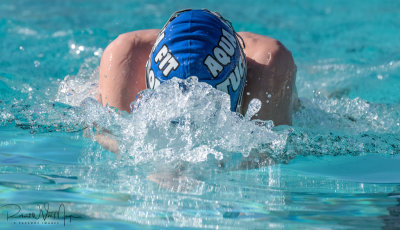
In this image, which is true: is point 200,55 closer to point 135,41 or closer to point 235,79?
point 235,79

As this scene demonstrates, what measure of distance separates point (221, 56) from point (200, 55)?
0.11 meters

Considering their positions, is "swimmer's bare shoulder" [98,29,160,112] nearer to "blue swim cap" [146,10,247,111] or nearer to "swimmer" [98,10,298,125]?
"swimmer" [98,10,298,125]

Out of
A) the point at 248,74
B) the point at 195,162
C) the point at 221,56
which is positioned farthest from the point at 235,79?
the point at 195,162

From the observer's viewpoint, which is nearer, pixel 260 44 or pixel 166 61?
pixel 166 61

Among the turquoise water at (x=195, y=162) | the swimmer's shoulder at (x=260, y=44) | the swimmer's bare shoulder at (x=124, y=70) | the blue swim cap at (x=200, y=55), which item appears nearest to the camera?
the turquoise water at (x=195, y=162)

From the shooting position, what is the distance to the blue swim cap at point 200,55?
85.8 inches

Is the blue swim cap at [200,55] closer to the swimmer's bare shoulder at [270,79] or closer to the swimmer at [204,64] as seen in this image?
the swimmer at [204,64]

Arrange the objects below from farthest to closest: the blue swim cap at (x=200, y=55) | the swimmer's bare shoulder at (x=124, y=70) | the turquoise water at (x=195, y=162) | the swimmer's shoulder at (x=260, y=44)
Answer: the swimmer's shoulder at (x=260, y=44) → the swimmer's bare shoulder at (x=124, y=70) → the blue swim cap at (x=200, y=55) → the turquoise water at (x=195, y=162)

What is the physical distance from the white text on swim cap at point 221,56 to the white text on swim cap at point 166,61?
0.47 feet

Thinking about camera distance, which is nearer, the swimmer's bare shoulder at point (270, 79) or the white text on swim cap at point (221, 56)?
the white text on swim cap at point (221, 56)

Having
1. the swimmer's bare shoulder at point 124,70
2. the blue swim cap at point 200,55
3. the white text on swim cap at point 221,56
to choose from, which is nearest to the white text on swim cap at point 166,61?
the blue swim cap at point 200,55

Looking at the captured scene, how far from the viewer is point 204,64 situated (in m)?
2.19

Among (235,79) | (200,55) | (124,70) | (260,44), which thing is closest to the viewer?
(200,55)

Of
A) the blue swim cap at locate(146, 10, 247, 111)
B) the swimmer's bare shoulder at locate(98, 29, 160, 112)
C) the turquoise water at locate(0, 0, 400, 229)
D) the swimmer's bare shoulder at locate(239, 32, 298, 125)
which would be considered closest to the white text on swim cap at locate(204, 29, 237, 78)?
the blue swim cap at locate(146, 10, 247, 111)
